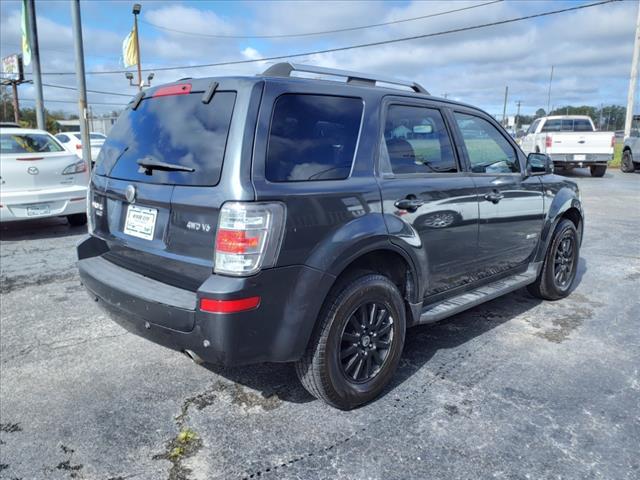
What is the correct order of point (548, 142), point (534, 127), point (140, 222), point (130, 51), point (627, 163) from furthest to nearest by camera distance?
point (130, 51) → point (627, 163) → point (534, 127) → point (548, 142) → point (140, 222)

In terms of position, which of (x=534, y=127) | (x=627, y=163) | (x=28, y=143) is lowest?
(x=627, y=163)

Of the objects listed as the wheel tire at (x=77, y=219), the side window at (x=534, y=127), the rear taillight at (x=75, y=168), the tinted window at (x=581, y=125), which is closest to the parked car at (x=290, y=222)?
the rear taillight at (x=75, y=168)

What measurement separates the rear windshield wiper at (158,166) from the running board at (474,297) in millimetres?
1798

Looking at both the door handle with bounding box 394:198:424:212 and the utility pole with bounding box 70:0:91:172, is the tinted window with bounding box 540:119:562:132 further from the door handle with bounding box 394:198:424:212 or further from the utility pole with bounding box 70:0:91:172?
the door handle with bounding box 394:198:424:212

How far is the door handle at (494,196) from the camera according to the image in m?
3.97

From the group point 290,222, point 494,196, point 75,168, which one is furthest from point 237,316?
point 75,168

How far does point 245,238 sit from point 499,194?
239 cm

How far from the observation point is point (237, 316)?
2496mm

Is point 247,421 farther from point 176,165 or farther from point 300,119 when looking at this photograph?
point 300,119

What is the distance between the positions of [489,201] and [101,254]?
2.76m

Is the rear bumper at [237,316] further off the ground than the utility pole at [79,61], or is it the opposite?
the utility pole at [79,61]

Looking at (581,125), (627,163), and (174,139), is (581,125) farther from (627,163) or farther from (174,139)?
(174,139)

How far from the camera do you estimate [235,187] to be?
251cm

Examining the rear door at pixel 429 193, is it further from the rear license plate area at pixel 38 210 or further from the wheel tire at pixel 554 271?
the rear license plate area at pixel 38 210
